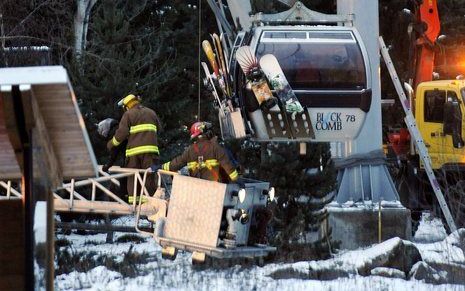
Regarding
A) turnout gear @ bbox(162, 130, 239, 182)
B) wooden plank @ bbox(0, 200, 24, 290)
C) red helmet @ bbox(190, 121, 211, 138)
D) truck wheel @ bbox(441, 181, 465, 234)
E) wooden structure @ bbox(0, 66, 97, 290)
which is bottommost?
truck wheel @ bbox(441, 181, 465, 234)

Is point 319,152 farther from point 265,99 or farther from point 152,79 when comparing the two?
point 152,79

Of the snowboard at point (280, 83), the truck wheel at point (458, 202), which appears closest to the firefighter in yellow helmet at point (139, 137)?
the snowboard at point (280, 83)

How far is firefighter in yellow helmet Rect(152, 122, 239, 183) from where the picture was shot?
1252cm

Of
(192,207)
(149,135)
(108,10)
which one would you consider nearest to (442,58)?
(108,10)

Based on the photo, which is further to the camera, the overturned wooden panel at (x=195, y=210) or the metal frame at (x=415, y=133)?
the metal frame at (x=415, y=133)

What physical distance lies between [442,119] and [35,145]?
1634 centimetres

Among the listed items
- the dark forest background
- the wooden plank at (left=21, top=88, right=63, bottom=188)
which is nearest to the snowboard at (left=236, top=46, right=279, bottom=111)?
the dark forest background

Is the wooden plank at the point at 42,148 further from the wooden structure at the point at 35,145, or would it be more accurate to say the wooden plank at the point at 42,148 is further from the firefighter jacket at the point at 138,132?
the firefighter jacket at the point at 138,132

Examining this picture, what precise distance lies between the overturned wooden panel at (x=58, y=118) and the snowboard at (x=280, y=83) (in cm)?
1086

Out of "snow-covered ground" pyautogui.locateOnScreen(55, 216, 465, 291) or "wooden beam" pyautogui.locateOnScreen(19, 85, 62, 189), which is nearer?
"wooden beam" pyautogui.locateOnScreen(19, 85, 62, 189)

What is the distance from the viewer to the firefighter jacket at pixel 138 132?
13422 millimetres

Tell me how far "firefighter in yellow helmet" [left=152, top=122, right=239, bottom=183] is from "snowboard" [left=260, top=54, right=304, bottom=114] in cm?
337

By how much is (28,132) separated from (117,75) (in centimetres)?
1381

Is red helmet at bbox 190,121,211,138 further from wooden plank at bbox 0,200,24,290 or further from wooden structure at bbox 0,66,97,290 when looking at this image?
wooden plank at bbox 0,200,24,290
